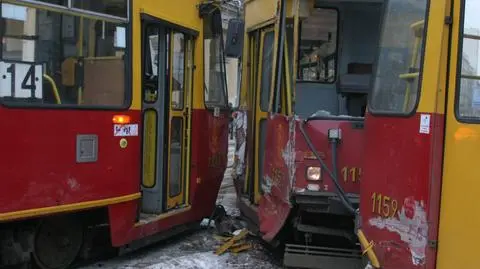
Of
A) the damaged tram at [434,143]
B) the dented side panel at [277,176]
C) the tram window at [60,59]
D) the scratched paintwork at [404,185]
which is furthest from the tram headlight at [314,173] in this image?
the tram window at [60,59]

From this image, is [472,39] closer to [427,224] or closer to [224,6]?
[427,224]

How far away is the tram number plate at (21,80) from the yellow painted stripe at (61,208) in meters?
0.86

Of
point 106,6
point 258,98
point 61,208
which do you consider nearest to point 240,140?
point 258,98

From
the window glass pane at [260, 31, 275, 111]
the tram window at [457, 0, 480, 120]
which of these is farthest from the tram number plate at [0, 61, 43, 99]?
the tram window at [457, 0, 480, 120]

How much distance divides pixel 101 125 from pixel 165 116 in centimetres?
129

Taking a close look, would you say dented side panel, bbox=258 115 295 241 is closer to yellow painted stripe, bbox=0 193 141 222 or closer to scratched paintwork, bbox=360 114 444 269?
scratched paintwork, bbox=360 114 444 269

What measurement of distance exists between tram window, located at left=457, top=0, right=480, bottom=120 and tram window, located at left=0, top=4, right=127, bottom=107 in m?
3.02

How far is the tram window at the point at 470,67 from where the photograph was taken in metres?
3.26

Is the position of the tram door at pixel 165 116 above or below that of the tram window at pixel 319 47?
below

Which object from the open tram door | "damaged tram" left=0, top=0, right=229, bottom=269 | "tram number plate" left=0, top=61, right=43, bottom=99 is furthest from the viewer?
the open tram door

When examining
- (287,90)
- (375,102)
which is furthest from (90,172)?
(375,102)

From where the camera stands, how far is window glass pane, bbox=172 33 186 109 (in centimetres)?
646

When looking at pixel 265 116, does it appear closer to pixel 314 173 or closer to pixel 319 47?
pixel 319 47

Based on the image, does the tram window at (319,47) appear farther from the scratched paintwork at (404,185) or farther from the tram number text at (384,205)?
the tram number text at (384,205)
